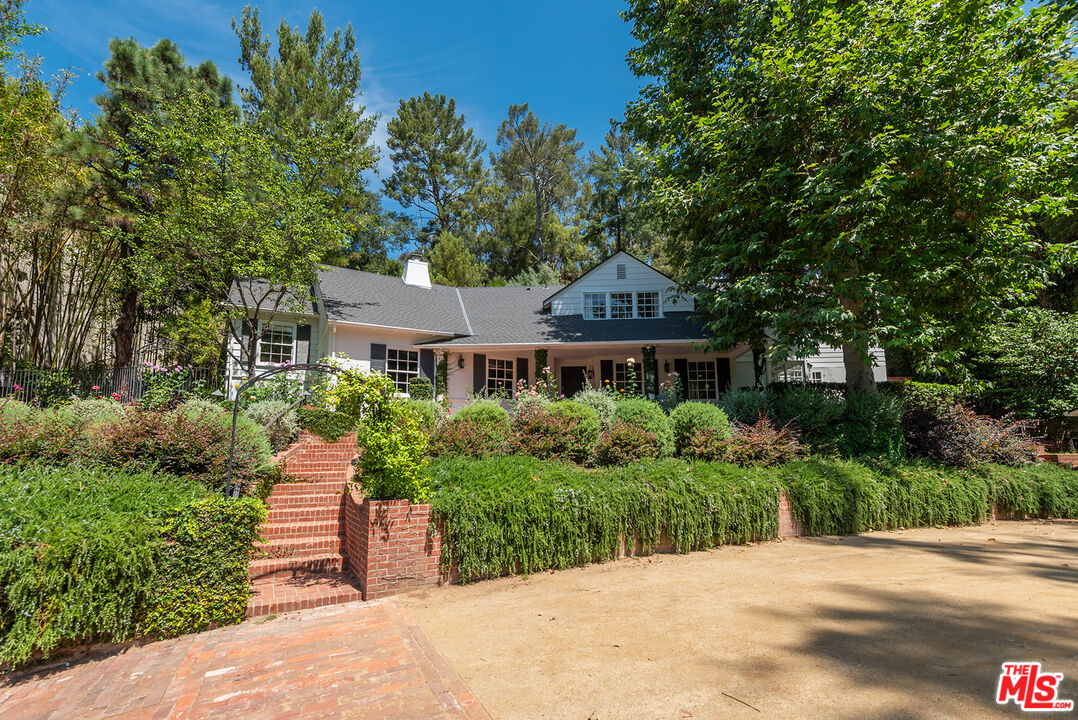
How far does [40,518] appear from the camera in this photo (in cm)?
398

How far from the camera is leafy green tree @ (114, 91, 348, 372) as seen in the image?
11.8m

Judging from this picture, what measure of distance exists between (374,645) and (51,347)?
17254 mm

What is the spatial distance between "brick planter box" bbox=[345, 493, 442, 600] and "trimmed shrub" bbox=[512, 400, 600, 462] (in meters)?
3.01

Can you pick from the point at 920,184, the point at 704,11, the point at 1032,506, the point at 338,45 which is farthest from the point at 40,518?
the point at 338,45

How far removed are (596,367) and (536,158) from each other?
20.0 m

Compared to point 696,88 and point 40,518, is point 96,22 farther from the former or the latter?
point 696,88

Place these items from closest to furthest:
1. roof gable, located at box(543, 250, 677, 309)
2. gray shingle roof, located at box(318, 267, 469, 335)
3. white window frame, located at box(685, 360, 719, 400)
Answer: gray shingle roof, located at box(318, 267, 469, 335), white window frame, located at box(685, 360, 719, 400), roof gable, located at box(543, 250, 677, 309)

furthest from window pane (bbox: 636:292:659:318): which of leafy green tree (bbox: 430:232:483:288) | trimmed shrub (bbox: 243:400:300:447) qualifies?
trimmed shrub (bbox: 243:400:300:447)

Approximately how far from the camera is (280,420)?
928 centimetres

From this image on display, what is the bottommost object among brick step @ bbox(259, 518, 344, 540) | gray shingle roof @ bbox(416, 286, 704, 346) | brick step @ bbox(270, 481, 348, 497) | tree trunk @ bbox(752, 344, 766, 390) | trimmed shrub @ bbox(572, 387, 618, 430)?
brick step @ bbox(259, 518, 344, 540)

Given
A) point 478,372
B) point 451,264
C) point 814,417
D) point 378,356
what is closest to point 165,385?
point 378,356

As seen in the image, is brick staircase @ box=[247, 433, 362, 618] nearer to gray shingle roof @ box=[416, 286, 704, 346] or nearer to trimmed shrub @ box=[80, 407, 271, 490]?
trimmed shrub @ box=[80, 407, 271, 490]

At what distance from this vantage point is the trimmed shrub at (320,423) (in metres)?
9.18

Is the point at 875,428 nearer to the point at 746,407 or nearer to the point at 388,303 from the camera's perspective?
the point at 746,407
